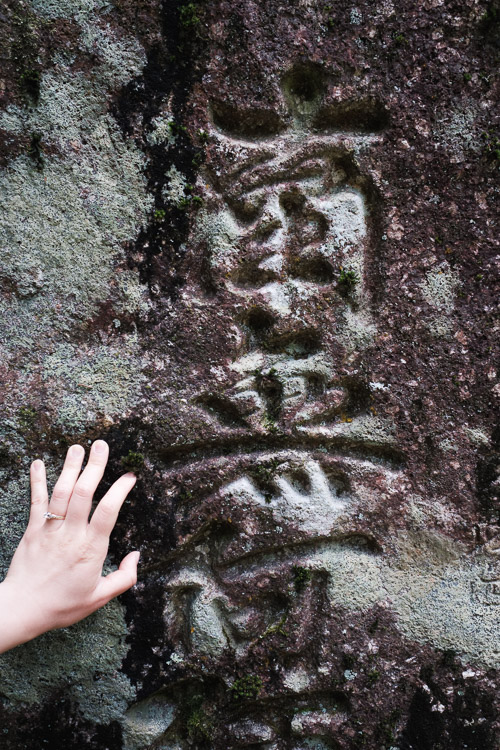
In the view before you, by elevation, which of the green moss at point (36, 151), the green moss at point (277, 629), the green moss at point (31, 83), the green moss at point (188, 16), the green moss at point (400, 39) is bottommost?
the green moss at point (277, 629)

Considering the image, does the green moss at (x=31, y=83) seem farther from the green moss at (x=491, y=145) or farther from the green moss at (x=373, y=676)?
the green moss at (x=373, y=676)

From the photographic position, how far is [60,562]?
1733 mm

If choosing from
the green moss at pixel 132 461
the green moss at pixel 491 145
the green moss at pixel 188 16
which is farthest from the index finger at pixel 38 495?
the green moss at pixel 491 145

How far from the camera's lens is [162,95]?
1938 mm

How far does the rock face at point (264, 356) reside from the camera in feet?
6.34

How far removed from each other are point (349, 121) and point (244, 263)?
588 millimetres

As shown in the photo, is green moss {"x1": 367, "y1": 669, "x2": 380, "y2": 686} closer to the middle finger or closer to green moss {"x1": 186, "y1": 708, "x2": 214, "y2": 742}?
green moss {"x1": 186, "y1": 708, "x2": 214, "y2": 742}

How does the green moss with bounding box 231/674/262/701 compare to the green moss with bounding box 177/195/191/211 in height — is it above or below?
below

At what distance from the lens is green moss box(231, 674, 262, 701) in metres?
1.97

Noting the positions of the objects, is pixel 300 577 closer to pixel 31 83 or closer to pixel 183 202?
pixel 183 202

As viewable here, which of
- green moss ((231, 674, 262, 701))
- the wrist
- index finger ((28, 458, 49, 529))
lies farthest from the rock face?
the wrist

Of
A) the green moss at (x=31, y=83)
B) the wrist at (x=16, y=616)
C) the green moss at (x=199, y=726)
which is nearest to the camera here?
the wrist at (x=16, y=616)

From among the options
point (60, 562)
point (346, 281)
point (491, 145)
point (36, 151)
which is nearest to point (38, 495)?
point (60, 562)

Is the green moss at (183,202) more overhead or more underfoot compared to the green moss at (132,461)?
more overhead
